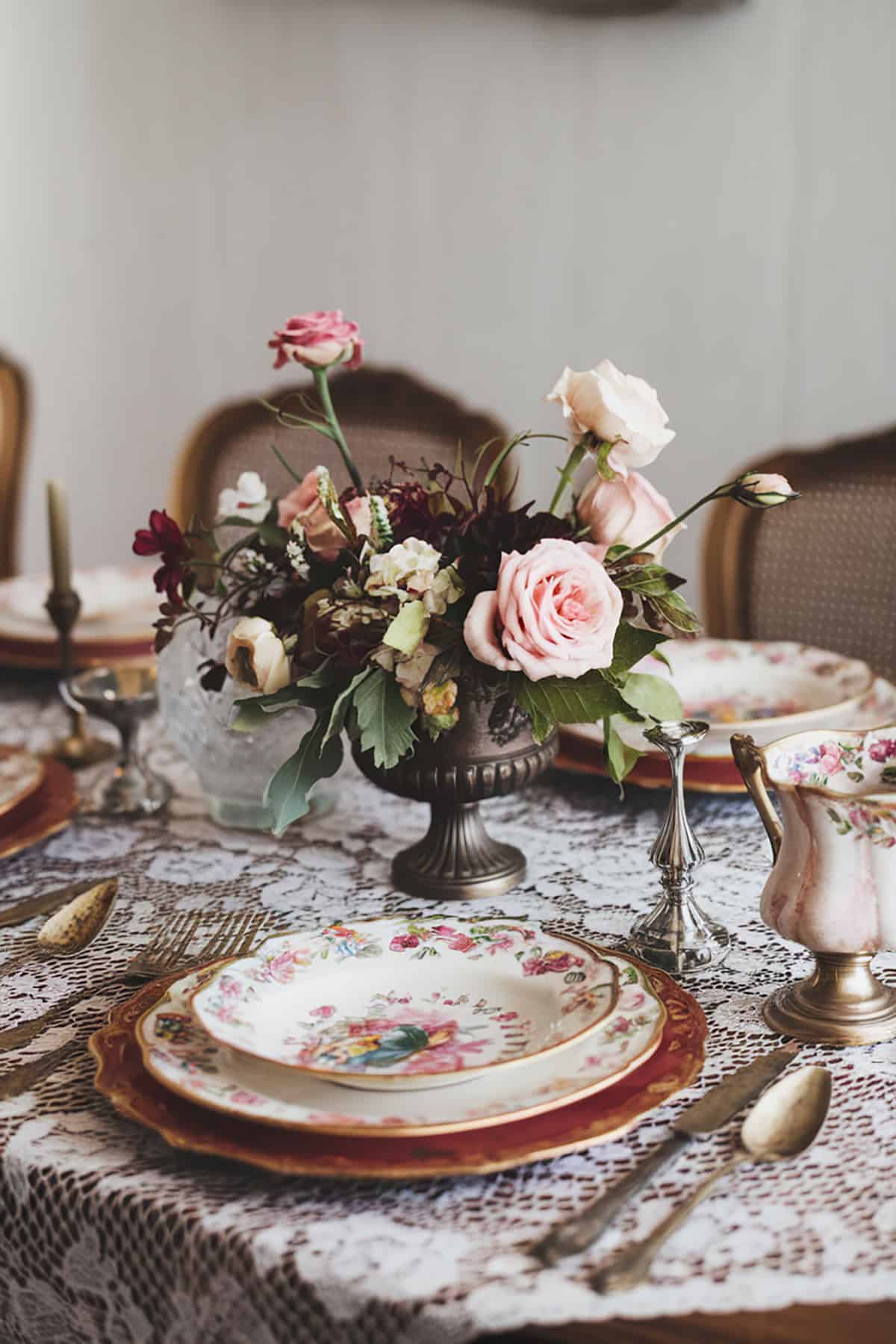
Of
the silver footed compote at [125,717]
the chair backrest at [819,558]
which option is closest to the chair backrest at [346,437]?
the chair backrest at [819,558]

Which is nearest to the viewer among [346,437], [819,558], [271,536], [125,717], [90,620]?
[271,536]

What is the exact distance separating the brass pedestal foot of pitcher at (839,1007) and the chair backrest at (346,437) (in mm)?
1183

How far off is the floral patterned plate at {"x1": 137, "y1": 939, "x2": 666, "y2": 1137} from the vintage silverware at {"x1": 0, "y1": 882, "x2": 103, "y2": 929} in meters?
0.25

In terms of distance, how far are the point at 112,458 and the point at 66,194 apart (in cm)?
62

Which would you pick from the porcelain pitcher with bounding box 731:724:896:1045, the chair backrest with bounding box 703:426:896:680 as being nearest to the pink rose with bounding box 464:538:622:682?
the porcelain pitcher with bounding box 731:724:896:1045

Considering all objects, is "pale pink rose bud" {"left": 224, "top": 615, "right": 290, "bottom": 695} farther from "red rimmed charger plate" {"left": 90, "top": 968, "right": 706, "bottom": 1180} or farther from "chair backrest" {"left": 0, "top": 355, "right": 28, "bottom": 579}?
"chair backrest" {"left": 0, "top": 355, "right": 28, "bottom": 579}

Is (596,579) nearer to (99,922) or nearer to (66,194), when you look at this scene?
(99,922)

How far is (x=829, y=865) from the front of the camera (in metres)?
0.79

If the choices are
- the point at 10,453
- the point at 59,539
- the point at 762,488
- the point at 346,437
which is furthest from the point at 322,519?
the point at 10,453

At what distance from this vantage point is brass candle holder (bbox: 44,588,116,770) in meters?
1.36

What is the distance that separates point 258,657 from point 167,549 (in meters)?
0.12

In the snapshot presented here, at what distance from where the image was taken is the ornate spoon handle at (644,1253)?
0.58m

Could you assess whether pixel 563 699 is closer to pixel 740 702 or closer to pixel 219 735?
pixel 219 735

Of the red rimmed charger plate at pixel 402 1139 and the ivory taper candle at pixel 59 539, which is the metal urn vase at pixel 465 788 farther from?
the ivory taper candle at pixel 59 539
